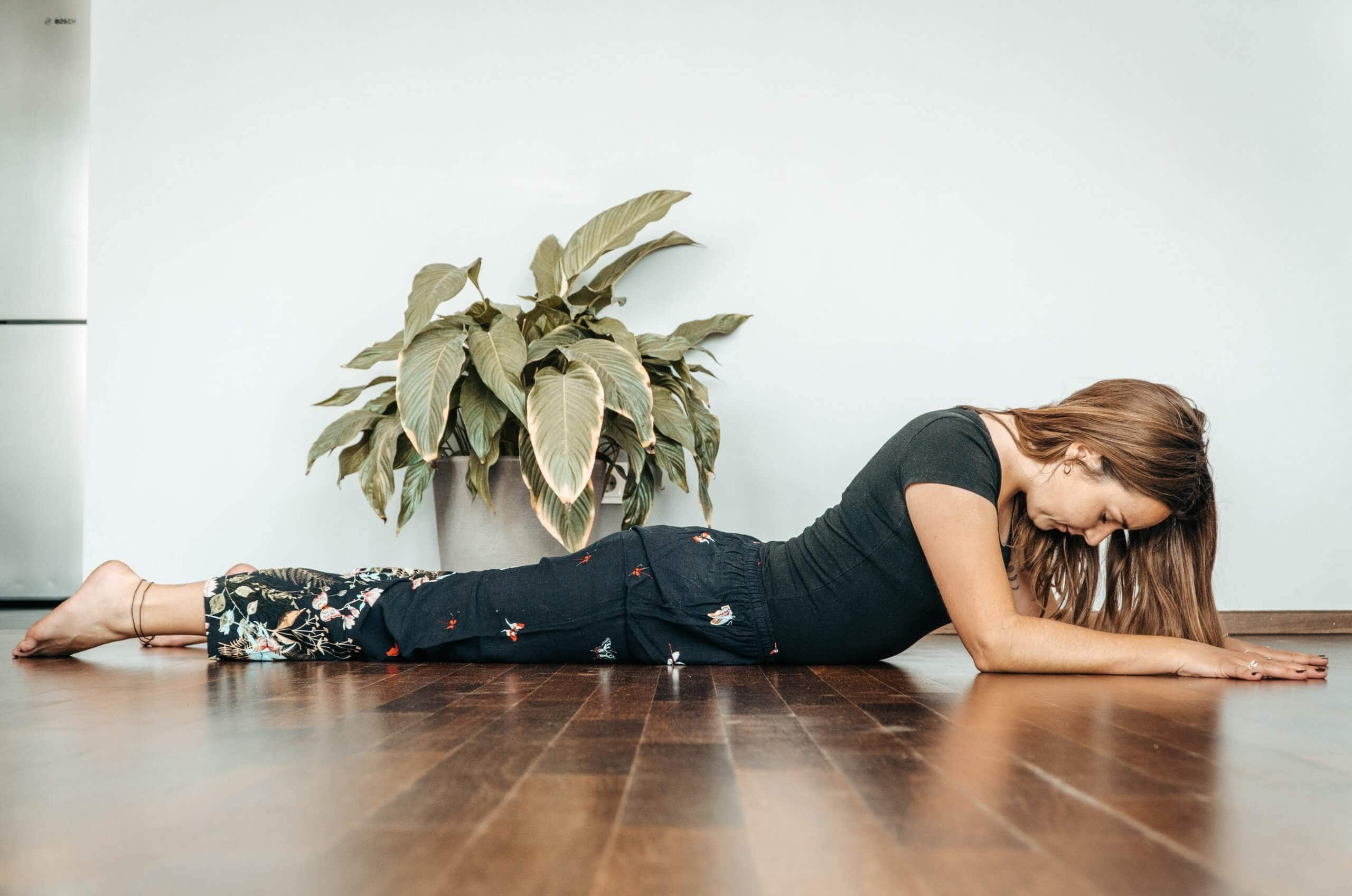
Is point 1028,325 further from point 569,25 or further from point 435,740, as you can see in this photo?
point 435,740

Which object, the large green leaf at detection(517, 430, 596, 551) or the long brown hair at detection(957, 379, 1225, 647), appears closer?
the long brown hair at detection(957, 379, 1225, 647)

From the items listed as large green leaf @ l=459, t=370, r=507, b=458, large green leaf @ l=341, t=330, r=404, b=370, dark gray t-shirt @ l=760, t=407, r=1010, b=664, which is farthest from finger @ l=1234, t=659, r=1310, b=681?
large green leaf @ l=341, t=330, r=404, b=370

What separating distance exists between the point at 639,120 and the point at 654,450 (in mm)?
1074

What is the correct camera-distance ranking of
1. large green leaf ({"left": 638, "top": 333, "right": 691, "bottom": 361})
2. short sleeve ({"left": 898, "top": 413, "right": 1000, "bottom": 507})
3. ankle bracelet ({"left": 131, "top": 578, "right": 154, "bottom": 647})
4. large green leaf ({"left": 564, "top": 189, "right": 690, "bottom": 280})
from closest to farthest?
1. short sleeve ({"left": 898, "top": 413, "right": 1000, "bottom": 507})
2. ankle bracelet ({"left": 131, "top": 578, "right": 154, "bottom": 647})
3. large green leaf ({"left": 638, "top": 333, "right": 691, "bottom": 361})
4. large green leaf ({"left": 564, "top": 189, "right": 690, "bottom": 280})

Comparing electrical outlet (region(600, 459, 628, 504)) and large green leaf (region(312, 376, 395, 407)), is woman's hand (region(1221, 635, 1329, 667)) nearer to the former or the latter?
electrical outlet (region(600, 459, 628, 504))

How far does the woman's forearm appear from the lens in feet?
4.25

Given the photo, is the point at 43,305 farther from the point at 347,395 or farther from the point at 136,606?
the point at 136,606

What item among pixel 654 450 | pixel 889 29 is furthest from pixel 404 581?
pixel 889 29

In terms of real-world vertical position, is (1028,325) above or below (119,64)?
below

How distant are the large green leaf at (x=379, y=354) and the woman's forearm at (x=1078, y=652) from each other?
1383 mm

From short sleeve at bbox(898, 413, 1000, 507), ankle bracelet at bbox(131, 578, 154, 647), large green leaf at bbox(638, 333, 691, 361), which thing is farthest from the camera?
large green leaf at bbox(638, 333, 691, 361)

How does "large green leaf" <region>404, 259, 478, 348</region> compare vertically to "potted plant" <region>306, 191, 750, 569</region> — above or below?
above

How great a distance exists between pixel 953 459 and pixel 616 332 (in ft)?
3.12

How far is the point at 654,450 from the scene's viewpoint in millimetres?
2008
